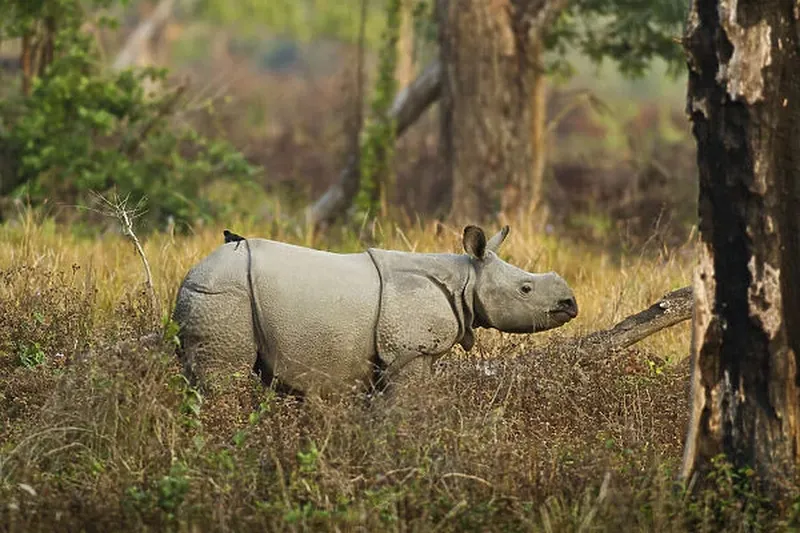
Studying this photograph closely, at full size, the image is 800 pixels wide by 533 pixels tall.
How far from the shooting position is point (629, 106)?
40156 mm

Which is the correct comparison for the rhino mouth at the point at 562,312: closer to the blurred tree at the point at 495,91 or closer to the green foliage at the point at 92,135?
the green foliage at the point at 92,135

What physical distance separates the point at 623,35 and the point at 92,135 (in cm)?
573

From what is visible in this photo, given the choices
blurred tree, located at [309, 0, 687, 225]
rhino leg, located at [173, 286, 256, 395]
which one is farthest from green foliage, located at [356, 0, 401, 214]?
rhino leg, located at [173, 286, 256, 395]

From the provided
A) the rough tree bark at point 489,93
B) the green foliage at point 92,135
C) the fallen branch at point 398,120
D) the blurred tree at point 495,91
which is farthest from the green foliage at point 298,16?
the green foliage at point 92,135

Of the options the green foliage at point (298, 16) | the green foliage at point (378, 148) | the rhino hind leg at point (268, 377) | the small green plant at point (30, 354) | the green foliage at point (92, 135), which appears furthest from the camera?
the green foliage at point (298, 16)

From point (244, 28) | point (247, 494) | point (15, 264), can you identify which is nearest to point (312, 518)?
point (247, 494)

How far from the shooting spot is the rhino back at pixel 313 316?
7020 mm

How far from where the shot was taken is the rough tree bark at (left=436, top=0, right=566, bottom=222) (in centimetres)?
1548

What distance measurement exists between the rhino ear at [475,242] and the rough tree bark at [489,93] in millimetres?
7974

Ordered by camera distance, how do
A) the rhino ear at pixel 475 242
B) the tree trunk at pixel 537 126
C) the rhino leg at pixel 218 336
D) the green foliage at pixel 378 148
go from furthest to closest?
the green foliage at pixel 378 148, the tree trunk at pixel 537 126, the rhino ear at pixel 475 242, the rhino leg at pixel 218 336

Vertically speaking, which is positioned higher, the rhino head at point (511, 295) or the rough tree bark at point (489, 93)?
the rough tree bark at point (489, 93)

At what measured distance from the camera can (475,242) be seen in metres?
7.36

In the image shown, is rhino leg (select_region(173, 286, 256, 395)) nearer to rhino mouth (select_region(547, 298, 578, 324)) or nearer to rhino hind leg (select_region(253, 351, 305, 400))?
rhino hind leg (select_region(253, 351, 305, 400))

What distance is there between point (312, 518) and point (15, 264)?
439cm
